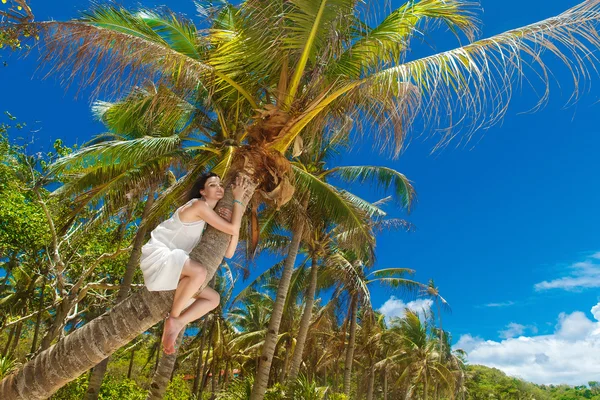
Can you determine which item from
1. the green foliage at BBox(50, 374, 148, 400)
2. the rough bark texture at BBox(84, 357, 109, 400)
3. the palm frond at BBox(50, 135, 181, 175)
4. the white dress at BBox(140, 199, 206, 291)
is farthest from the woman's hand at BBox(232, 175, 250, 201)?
the green foliage at BBox(50, 374, 148, 400)

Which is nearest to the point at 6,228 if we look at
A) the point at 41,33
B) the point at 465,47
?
the point at 41,33

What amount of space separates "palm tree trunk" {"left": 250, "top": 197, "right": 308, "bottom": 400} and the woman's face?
7.17 meters

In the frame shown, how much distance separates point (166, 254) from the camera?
3.66m

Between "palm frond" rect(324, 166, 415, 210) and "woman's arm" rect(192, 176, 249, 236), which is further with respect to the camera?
"palm frond" rect(324, 166, 415, 210)

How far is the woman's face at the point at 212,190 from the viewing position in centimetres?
436

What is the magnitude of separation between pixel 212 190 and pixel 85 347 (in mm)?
1705

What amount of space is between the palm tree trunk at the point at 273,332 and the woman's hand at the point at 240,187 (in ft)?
20.8

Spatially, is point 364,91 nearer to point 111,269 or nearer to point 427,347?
point 111,269

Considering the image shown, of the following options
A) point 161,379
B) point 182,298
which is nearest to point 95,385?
point 161,379

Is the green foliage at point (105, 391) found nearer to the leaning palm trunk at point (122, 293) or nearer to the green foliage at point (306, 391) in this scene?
the leaning palm trunk at point (122, 293)

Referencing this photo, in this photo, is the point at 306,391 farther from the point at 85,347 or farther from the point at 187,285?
the point at 187,285

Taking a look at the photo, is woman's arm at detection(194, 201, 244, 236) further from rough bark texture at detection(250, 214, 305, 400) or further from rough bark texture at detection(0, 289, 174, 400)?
rough bark texture at detection(250, 214, 305, 400)

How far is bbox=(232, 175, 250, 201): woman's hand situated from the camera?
4.91 m

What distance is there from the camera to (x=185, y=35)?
8203mm
